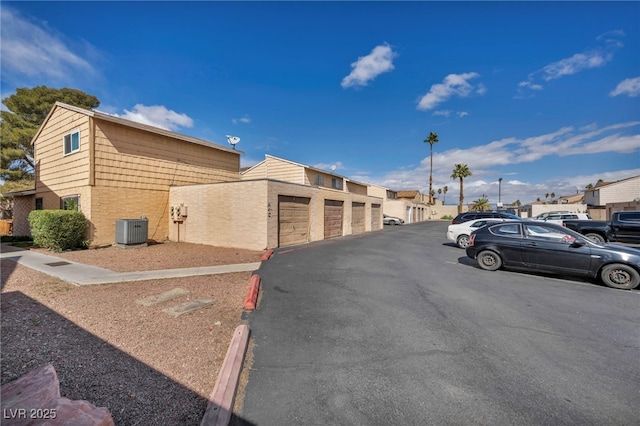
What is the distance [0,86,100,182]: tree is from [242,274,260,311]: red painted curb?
28.3 m

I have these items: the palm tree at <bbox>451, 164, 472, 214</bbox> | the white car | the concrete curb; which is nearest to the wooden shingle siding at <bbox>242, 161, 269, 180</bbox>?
the white car

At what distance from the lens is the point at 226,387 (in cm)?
287

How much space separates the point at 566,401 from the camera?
2.79 meters

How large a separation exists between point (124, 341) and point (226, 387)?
6.85 feet

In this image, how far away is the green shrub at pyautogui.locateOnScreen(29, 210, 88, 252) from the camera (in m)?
11.1

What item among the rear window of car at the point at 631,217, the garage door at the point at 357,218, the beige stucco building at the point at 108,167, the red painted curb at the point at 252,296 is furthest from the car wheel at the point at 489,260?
the beige stucco building at the point at 108,167

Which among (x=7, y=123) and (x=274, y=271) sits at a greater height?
(x=7, y=123)

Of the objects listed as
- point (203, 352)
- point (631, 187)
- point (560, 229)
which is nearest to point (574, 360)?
point (203, 352)

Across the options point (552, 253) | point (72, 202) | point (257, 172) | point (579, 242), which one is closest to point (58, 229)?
point (72, 202)

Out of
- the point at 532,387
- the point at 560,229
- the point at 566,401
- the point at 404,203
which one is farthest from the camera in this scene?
the point at 404,203

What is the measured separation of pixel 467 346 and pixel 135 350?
468 cm

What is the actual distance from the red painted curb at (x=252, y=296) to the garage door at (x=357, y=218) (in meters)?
15.3

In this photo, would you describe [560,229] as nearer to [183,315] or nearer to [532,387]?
[532,387]

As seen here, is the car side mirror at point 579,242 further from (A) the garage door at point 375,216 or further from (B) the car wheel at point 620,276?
(A) the garage door at point 375,216
